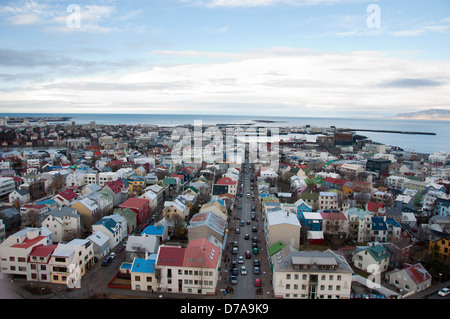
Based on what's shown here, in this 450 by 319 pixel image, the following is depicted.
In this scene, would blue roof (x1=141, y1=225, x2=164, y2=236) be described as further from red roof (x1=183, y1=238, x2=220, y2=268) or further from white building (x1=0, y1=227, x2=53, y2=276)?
white building (x1=0, y1=227, x2=53, y2=276)

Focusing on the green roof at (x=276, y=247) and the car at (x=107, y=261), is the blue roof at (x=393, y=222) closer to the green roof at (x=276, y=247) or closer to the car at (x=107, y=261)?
the green roof at (x=276, y=247)

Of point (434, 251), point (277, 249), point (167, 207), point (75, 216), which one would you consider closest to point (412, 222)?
point (434, 251)

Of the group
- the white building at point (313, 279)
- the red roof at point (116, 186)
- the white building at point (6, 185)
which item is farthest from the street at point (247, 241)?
the white building at point (6, 185)

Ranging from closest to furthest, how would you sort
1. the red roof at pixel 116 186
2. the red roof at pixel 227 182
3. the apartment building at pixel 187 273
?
the apartment building at pixel 187 273 < the red roof at pixel 116 186 < the red roof at pixel 227 182

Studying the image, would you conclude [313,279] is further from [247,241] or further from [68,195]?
[68,195]

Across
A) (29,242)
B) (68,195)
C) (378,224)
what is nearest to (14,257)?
(29,242)

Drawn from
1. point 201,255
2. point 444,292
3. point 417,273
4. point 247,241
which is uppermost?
point 201,255

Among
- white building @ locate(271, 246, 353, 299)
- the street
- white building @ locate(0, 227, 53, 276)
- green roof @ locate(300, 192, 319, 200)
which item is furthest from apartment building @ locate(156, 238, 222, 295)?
green roof @ locate(300, 192, 319, 200)

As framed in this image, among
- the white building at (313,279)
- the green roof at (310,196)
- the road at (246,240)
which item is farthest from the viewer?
the green roof at (310,196)
